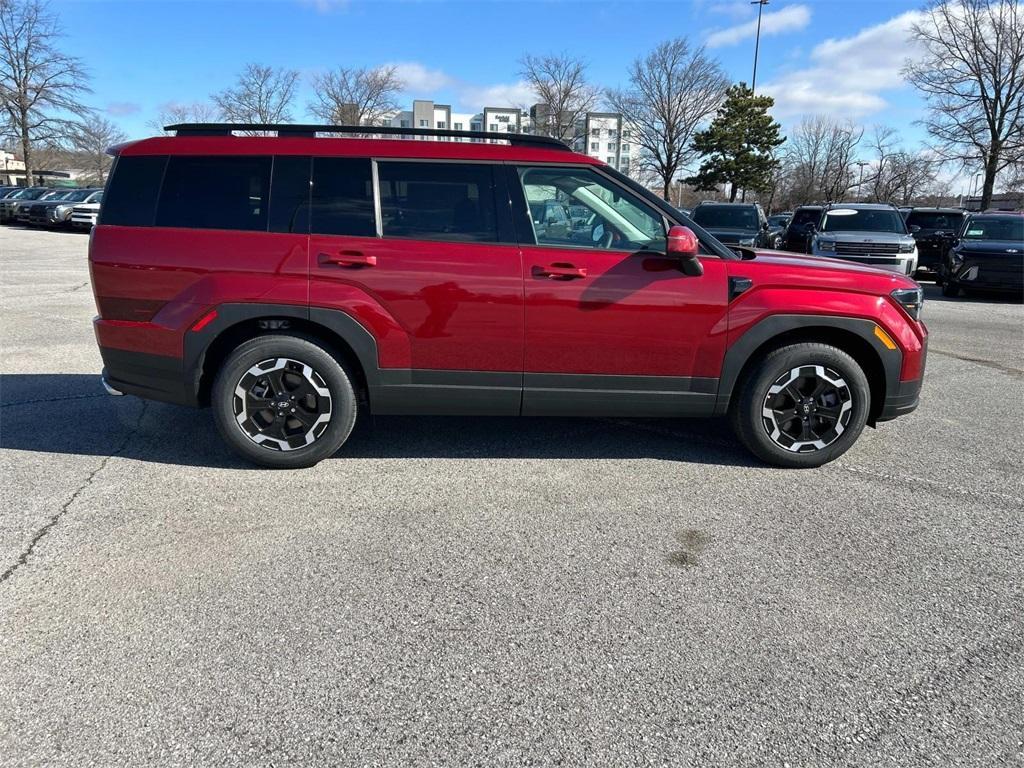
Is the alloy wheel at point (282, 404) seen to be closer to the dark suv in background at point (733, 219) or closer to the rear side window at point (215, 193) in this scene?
the rear side window at point (215, 193)

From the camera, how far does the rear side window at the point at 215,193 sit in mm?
4168

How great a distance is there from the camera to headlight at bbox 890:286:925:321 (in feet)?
14.6

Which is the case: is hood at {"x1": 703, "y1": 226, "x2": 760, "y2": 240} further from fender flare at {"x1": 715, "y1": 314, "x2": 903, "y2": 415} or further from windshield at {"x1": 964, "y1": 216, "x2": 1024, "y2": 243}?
fender flare at {"x1": 715, "y1": 314, "x2": 903, "y2": 415}

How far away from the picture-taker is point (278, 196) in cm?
A: 416

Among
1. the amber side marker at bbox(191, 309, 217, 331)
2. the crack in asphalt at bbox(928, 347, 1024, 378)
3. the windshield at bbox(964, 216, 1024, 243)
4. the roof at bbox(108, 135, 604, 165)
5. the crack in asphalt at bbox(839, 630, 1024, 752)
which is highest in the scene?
the windshield at bbox(964, 216, 1024, 243)

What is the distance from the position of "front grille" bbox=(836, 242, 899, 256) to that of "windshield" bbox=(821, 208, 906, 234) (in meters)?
0.80

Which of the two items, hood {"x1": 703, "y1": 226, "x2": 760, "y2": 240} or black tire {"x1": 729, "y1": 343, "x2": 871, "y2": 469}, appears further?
hood {"x1": 703, "y1": 226, "x2": 760, "y2": 240}

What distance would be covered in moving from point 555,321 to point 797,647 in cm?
219

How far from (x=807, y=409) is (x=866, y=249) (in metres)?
11.2

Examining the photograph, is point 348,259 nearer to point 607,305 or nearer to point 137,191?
point 137,191

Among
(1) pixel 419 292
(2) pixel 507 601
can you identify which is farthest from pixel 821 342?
(2) pixel 507 601

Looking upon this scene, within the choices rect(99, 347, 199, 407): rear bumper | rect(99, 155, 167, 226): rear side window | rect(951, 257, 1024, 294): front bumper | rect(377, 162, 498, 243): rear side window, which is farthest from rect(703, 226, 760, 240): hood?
rect(99, 347, 199, 407): rear bumper

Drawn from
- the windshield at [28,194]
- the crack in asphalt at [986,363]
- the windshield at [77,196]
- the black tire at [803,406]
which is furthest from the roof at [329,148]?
the windshield at [28,194]

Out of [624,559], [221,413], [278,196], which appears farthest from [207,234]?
[624,559]
